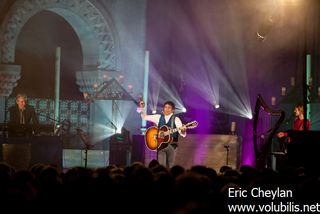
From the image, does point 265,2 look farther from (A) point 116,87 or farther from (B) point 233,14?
(A) point 116,87

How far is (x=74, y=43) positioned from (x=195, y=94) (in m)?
4.63

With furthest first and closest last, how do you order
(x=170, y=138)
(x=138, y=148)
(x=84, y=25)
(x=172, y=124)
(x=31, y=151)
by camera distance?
(x=84, y=25), (x=138, y=148), (x=31, y=151), (x=172, y=124), (x=170, y=138)

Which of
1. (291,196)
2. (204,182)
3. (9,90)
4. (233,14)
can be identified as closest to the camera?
(204,182)

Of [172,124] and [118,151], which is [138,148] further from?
[172,124]

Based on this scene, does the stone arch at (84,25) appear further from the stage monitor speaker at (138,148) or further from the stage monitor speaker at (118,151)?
the stage monitor speaker at (138,148)

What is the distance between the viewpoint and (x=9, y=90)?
1783 centimetres

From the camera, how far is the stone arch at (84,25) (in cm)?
1756

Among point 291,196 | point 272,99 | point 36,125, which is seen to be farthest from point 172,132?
point 272,99

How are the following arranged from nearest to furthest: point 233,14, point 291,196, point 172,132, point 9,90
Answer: point 291,196
point 172,132
point 9,90
point 233,14

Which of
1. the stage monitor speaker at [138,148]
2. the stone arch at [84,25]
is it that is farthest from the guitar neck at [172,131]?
the stone arch at [84,25]

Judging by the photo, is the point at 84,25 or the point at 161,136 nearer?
the point at 161,136

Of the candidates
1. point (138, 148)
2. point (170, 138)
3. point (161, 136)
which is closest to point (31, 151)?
point (161, 136)

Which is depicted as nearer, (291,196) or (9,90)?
(291,196)

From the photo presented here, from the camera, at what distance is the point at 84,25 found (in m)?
19.9
